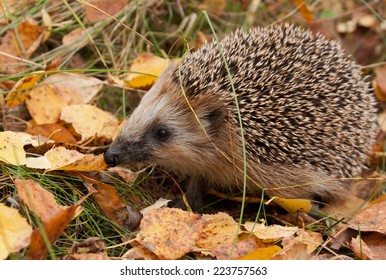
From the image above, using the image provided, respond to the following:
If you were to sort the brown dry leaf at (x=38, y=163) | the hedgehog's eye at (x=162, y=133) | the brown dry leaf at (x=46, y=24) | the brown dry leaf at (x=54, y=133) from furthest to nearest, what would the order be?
the brown dry leaf at (x=46, y=24) → the brown dry leaf at (x=54, y=133) → the hedgehog's eye at (x=162, y=133) → the brown dry leaf at (x=38, y=163)

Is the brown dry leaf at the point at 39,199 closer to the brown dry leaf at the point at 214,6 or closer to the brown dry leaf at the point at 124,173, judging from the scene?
the brown dry leaf at the point at 124,173

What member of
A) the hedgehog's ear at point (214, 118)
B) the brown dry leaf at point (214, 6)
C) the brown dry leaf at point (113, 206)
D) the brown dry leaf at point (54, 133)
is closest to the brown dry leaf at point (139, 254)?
the brown dry leaf at point (113, 206)

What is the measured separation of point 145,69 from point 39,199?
1621 millimetres

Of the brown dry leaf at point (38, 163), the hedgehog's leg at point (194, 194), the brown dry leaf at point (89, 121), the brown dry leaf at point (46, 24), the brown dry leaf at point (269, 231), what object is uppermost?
the brown dry leaf at point (46, 24)

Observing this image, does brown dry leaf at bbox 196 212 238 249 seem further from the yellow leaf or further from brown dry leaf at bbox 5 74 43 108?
the yellow leaf

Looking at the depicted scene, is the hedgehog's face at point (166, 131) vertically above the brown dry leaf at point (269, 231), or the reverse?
the hedgehog's face at point (166, 131)

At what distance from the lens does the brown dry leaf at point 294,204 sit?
3.06 meters

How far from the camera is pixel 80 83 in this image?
3811 millimetres

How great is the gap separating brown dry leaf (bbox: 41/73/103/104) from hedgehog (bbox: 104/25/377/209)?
26.0 inches

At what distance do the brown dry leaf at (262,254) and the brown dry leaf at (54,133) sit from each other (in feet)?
4.56

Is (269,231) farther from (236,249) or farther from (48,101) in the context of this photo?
(48,101)

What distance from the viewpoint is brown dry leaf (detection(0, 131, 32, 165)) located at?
276 cm

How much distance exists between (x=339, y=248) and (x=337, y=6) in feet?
10.3

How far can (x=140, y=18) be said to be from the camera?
4.36 m
